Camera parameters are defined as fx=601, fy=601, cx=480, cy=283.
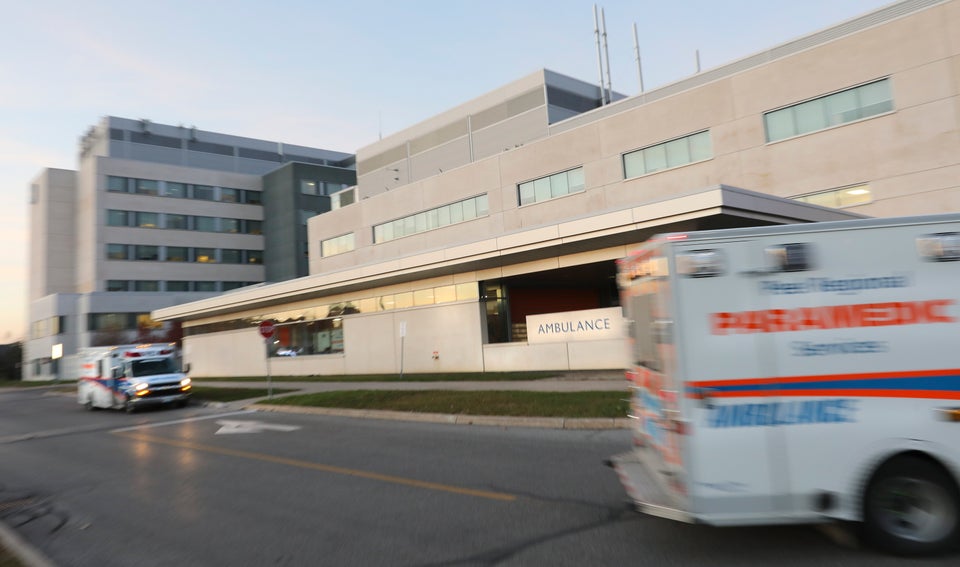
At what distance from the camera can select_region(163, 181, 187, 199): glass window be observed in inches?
2916

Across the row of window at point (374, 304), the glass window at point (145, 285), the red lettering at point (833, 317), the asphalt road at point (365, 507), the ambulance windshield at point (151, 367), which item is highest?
the glass window at point (145, 285)

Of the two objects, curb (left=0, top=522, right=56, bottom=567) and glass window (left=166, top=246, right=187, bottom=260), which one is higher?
glass window (left=166, top=246, right=187, bottom=260)

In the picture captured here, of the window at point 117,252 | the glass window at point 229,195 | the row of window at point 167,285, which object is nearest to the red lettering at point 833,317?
the row of window at point 167,285

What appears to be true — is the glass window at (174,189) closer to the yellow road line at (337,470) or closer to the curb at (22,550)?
the yellow road line at (337,470)

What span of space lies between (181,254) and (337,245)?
37.1 m

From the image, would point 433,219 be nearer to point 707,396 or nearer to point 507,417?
point 507,417

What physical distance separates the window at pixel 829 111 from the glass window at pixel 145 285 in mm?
69012

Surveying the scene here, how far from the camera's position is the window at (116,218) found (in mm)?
69688

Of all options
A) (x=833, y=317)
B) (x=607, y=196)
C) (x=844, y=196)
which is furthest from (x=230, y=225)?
(x=833, y=317)

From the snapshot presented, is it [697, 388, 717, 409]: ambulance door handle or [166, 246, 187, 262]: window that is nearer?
[697, 388, 717, 409]: ambulance door handle

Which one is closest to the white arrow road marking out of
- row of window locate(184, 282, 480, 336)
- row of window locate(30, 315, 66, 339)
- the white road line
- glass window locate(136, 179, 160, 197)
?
the white road line

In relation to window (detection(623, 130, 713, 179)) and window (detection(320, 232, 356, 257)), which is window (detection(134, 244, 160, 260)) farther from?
window (detection(623, 130, 713, 179))

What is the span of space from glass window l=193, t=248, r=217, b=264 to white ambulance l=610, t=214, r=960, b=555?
79744mm

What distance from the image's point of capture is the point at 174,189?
245 feet
